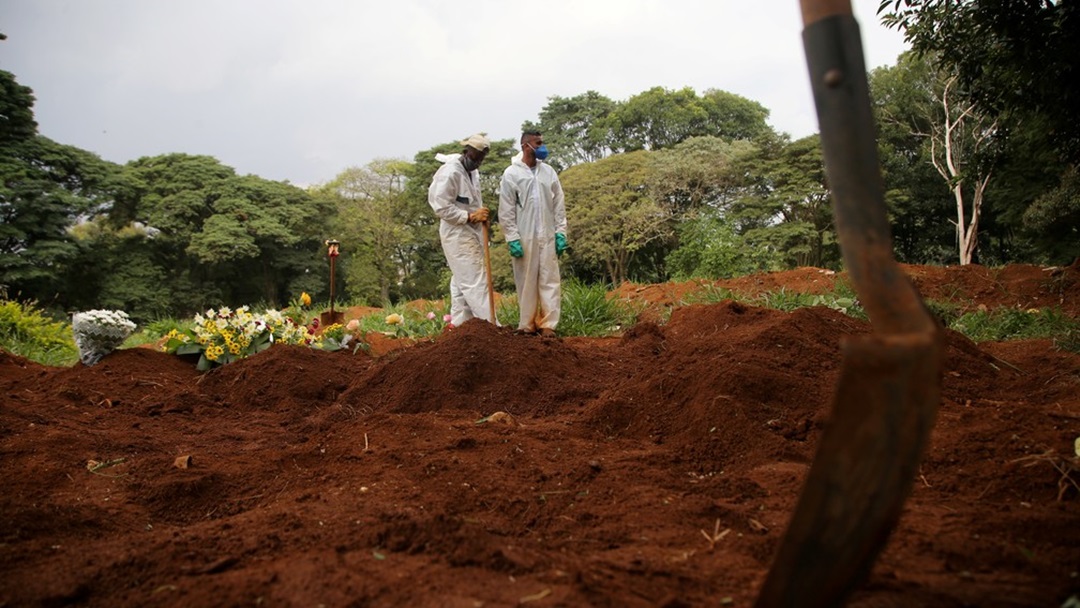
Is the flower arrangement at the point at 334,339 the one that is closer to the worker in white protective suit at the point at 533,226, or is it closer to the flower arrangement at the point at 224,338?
the flower arrangement at the point at 224,338

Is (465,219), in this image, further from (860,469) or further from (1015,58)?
(860,469)

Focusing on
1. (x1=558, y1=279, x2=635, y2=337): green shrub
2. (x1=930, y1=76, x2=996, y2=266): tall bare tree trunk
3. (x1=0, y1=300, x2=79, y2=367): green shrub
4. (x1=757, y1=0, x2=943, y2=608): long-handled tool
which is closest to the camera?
(x1=757, y1=0, x2=943, y2=608): long-handled tool

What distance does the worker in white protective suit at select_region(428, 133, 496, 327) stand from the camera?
23.1 ft

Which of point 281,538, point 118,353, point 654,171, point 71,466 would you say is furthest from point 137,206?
point 281,538

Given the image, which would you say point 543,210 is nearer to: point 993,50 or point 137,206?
point 993,50

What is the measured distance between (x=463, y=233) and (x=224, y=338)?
2.42 meters

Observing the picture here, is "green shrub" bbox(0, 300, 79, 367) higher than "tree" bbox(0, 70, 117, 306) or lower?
lower

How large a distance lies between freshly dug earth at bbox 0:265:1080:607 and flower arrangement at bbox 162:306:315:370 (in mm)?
1235

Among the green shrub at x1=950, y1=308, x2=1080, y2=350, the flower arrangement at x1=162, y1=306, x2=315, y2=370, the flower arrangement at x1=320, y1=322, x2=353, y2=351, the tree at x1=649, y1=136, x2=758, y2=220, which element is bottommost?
the green shrub at x1=950, y1=308, x2=1080, y2=350

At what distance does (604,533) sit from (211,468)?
1828mm

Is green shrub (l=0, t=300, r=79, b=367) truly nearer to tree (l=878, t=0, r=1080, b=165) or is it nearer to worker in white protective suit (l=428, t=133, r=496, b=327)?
worker in white protective suit (l=428, t=133, r=496, b=327)

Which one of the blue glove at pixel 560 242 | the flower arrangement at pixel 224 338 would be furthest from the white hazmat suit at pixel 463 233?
the flower arrangement at pixel 224 338

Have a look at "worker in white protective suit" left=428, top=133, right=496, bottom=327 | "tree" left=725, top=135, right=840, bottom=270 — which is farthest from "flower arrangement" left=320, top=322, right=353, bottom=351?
"tree" left=725, top=135, right=840, bottom=270

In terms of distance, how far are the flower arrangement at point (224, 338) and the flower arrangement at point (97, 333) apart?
1.38 feet
